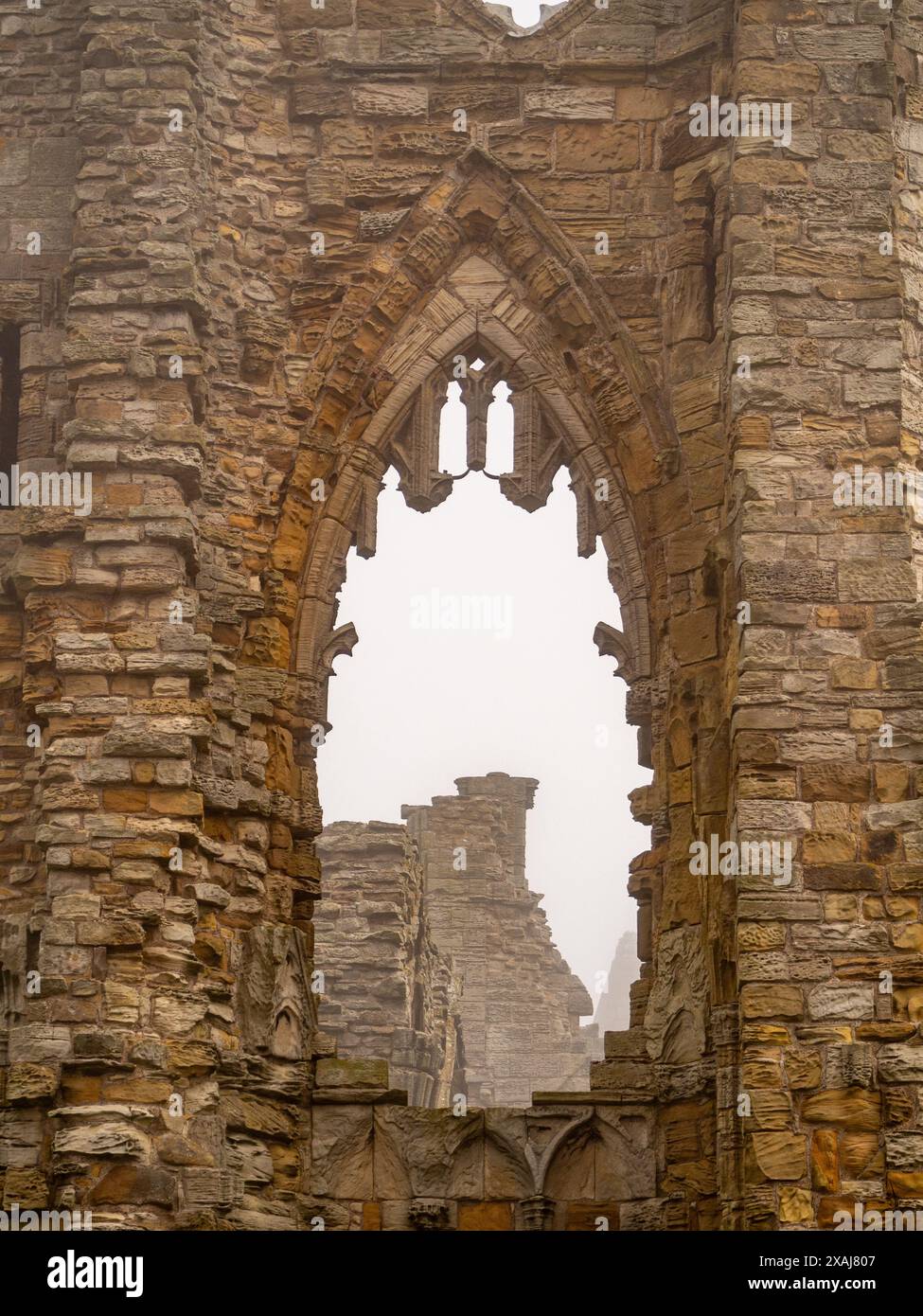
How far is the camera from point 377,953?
65.4 ft

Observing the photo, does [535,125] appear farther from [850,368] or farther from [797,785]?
[797,785]

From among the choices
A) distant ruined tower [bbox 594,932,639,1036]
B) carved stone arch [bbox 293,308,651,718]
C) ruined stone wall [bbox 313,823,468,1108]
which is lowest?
ruined stone wall [bbox 313,823,468,1108]

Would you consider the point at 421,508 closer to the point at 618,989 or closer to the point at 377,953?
the point at 377,953

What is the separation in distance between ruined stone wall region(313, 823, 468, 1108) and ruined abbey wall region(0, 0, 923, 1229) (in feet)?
16.5

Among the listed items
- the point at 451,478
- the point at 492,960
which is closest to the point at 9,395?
the point at 451,478

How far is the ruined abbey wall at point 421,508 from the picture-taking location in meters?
13.0

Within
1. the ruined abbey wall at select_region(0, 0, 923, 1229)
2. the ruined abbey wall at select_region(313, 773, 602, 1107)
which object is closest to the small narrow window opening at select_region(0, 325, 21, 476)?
the ruined abbey wall at select_region(0, 0, 923, 1229)

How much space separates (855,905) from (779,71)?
15.2 ft

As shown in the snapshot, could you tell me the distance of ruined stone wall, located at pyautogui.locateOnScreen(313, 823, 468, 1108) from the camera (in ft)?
64.9

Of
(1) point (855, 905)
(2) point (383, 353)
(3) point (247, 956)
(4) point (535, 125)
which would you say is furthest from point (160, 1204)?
(4) point (535, 125)

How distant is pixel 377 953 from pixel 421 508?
5.43m

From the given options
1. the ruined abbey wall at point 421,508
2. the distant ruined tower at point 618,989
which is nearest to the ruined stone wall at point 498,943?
the ruined abbey wall at point 421,508

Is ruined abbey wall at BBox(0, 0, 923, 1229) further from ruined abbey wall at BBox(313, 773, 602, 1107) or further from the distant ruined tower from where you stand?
the distant ruined tower

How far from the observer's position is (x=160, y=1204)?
41.8 feet
